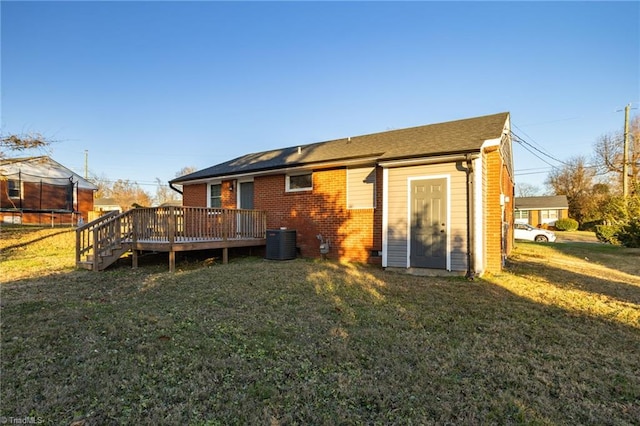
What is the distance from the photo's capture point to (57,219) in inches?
919

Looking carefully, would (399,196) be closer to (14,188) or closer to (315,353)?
(315,353)

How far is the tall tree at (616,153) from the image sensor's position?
26328 mm

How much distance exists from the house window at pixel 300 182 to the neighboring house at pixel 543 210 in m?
34.8

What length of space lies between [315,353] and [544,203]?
43.0m

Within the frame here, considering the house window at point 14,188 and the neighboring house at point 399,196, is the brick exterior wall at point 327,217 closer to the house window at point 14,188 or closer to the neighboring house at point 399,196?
the neighboring house at point 399,196

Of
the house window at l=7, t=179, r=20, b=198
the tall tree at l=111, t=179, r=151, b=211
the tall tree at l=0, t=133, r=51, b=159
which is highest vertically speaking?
the tall tree at l=111, t=179, r=151, b=211

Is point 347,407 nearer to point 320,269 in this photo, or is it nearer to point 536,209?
point 320,269

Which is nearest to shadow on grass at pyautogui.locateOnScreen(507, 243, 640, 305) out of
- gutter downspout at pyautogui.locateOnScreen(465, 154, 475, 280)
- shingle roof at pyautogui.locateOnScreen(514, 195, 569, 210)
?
gutter downspout at pyautogui.locateOnScreen(465, 154, 475, 280)

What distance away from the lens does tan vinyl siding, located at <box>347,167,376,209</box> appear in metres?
9.07

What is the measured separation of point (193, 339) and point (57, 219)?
2655 cm

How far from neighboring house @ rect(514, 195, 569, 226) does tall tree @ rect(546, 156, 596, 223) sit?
1615 mm

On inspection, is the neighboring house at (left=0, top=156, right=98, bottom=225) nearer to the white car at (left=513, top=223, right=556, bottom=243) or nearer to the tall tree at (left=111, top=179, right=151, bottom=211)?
the tall tree at (left=111, top=179, right=151, bottom=211)

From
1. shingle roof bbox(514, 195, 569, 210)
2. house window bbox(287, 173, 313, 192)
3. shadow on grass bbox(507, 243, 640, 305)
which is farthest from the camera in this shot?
shingle roof bbox(514, 195, 569, 210)

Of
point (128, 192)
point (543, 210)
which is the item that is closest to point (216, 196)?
point (543, 210)
